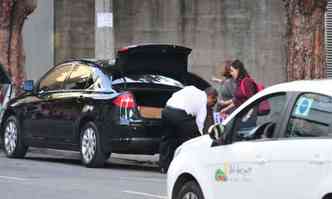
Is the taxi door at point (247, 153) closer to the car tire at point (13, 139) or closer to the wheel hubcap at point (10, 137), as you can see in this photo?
the car tire at point (13, 139)

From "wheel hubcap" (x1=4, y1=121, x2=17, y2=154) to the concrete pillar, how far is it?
2257 millimetres

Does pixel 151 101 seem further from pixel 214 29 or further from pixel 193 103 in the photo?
pixel 214 29

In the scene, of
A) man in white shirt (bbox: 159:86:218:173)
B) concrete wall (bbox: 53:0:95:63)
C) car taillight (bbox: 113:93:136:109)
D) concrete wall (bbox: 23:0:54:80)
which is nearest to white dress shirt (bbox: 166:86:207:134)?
man in white shirt (bbox: 159:86:218:173)

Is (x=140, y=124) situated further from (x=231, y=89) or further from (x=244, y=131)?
(x=244, y=131)

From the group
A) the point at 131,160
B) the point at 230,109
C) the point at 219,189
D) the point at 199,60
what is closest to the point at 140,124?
the point at 230,109

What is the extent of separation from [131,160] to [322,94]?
30.0 feet

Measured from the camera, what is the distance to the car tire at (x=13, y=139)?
600 inches

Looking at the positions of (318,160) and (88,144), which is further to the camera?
(88,144)

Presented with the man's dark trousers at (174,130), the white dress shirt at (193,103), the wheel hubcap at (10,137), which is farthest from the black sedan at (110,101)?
the white dress shirt at (193,103)

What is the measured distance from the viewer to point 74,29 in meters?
22.5

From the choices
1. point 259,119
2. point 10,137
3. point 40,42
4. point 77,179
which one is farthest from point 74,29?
point 259,119

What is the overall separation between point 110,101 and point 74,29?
32.0ft

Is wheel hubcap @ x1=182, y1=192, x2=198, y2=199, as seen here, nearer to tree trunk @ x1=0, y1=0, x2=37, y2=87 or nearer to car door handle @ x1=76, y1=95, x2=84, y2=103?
car door handle @ x1=76, y1=95, x2=84, y2=103

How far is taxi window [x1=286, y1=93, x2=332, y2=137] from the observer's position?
6625 mm
